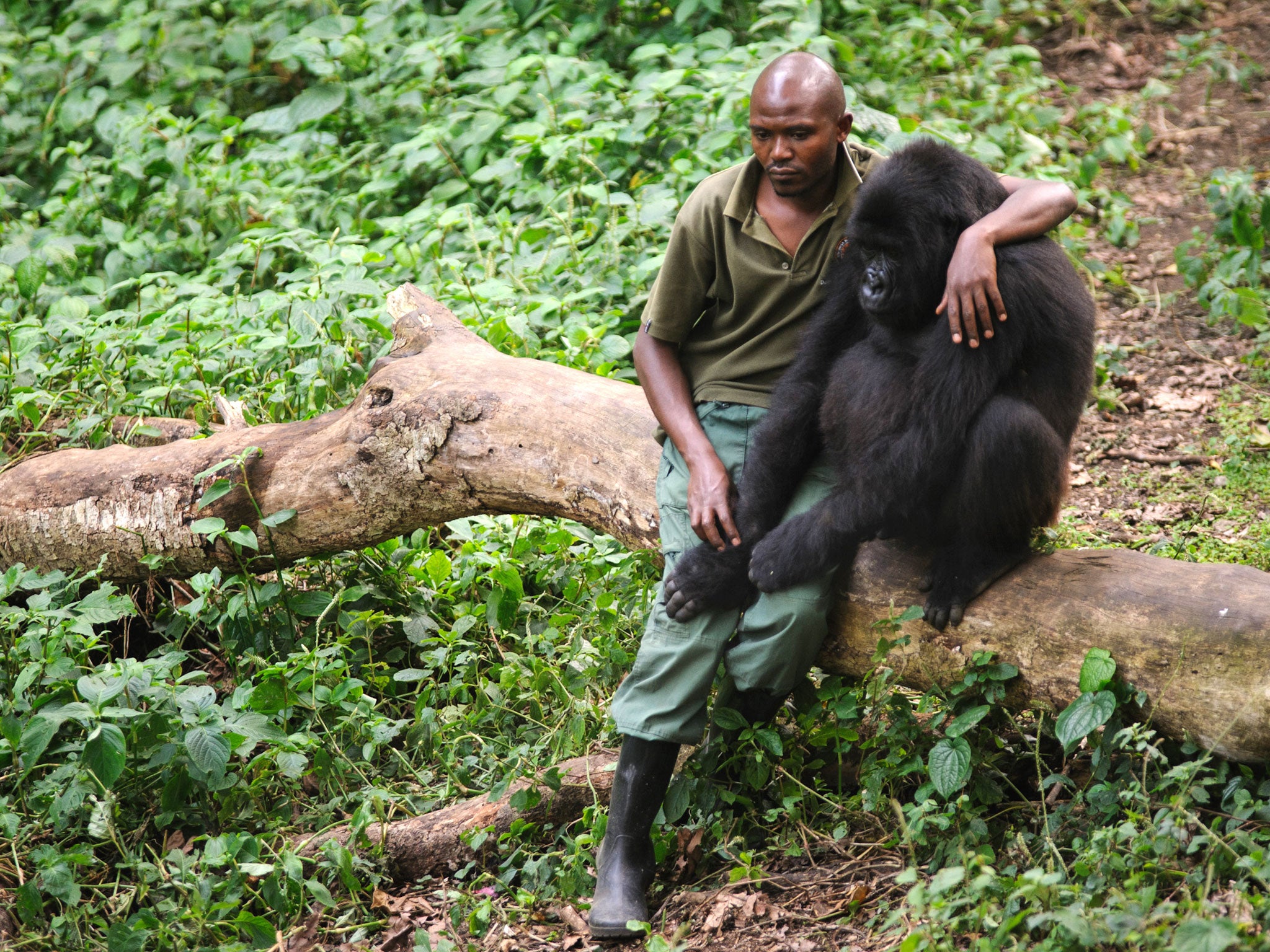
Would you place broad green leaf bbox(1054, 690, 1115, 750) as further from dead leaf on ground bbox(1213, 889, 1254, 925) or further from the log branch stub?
the log branch stub

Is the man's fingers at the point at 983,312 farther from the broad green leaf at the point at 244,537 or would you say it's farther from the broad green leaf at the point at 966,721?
the broad green leaf at the point at 244,537

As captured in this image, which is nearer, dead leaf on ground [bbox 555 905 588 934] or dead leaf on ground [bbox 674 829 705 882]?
dead leaf on ground [bbox 555 905 588 934]

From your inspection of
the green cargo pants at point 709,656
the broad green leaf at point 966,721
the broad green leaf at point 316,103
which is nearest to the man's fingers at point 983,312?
the green cargo pants at point 709,656

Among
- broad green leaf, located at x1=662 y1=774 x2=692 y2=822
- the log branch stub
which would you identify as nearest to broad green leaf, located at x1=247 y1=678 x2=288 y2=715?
the log branch stub

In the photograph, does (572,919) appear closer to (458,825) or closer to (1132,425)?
(458,825)

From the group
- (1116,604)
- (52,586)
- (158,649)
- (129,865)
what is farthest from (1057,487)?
(52,586)

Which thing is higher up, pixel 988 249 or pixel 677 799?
pixel 988 249

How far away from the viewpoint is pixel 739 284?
11.1 feet

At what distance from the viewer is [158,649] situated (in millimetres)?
3984

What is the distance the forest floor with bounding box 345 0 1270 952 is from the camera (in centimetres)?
294

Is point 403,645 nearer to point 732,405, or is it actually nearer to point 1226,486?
point 732,405

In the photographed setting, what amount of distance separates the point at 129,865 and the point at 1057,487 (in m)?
2.69

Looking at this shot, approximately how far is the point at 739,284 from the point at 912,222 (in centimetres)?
60

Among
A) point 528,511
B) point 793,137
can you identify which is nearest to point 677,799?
point 528,511
